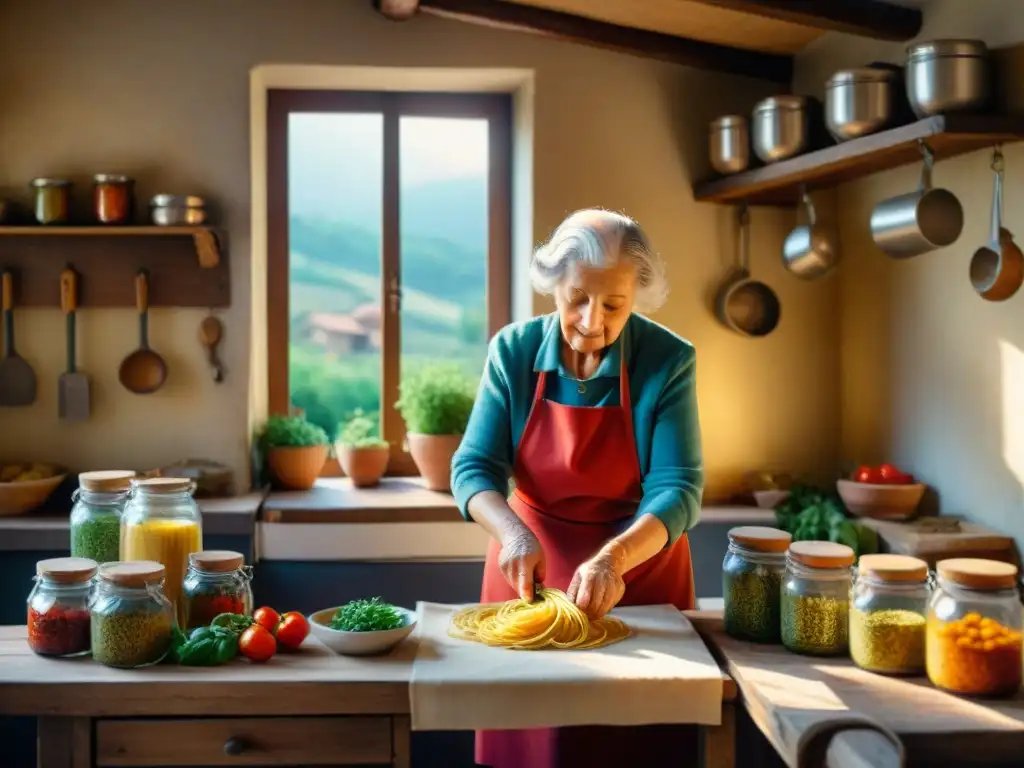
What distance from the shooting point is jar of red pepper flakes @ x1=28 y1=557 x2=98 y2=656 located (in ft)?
6.39

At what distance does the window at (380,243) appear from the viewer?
442 cm

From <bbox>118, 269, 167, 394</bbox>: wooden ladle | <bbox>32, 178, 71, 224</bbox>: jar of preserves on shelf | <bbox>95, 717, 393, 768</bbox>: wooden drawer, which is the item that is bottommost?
<bbox>95, 717, 393, 768</bbox>: wooden drawer

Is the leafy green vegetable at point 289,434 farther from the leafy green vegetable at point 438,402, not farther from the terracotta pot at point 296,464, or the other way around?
the leafy green vegetable at point 438,402

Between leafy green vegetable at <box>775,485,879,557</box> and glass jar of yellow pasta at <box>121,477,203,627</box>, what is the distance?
1675 mm

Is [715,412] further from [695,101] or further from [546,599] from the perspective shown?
[546,599]

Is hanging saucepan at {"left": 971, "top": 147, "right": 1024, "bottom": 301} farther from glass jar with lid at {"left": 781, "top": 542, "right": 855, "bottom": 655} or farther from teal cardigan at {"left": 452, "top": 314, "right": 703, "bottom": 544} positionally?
glass jar with lid at {"left": 781, "top": 542, "right": 855, "bottom": 655}

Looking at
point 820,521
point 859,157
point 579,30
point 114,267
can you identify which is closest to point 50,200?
point 114,267

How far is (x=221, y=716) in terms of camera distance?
184 cm

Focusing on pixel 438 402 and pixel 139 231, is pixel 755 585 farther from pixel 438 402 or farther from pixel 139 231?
pixel 139 231

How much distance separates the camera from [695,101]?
418 cm

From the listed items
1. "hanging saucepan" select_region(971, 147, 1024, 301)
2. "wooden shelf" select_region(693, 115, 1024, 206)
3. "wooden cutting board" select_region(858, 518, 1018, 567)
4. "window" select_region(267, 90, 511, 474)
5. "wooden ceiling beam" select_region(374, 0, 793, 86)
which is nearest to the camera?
"wooden shelf" select_region(693, 115, 1024, 206)

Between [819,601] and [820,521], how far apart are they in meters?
1.63

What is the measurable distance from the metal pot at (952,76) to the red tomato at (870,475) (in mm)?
1191

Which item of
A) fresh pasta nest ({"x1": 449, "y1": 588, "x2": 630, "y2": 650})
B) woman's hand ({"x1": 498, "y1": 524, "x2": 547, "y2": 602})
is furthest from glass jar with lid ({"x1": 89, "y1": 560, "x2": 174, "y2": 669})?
woman's hand ({"x1": 498, "y1": 524, "x2": 547, "y2": 602})
